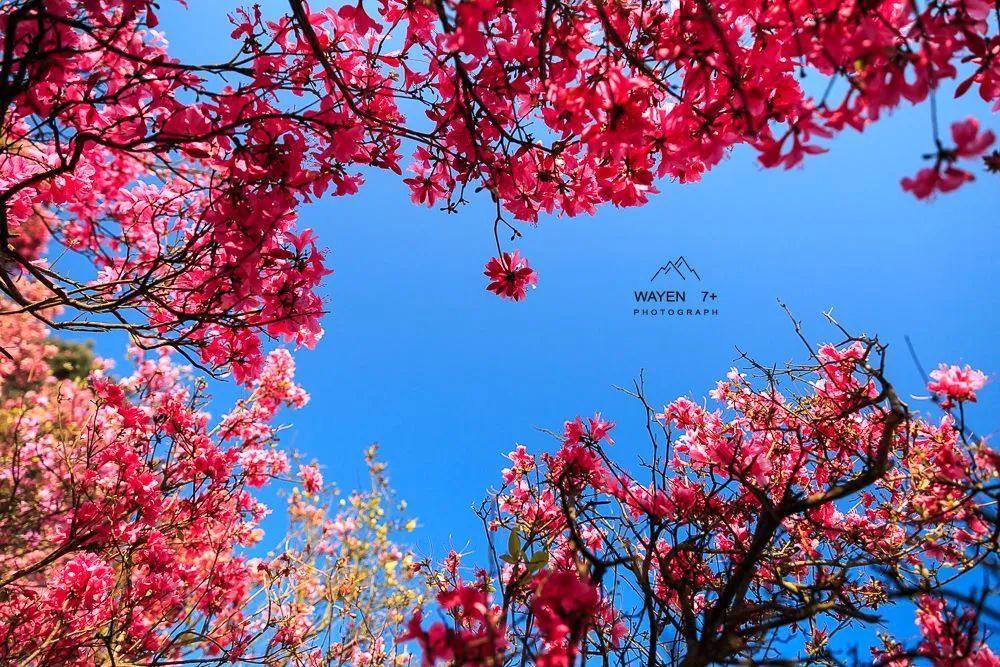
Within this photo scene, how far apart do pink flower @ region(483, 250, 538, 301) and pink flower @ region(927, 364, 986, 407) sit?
Result: 2.14 m

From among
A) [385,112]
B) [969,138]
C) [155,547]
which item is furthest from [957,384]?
[155,547]

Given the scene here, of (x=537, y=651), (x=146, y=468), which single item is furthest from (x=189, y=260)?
(x=146, y=468)

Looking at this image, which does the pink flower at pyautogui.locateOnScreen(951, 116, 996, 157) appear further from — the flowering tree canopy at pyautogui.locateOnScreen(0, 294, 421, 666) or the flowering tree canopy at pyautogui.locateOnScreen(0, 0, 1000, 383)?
the flowering tree canopy at pyautogui.locateOnScreen(0, 294, 421, 666)

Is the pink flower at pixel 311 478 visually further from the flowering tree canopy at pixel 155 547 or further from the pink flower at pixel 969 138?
the pink flower at pixel 969 138

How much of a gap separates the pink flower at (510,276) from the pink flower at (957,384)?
214 centimetres

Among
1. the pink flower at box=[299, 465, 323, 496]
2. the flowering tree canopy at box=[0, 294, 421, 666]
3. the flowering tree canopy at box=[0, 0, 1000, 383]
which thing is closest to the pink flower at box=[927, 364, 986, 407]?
the flowering tree canopy at box=[0, 0, 1000, 383]

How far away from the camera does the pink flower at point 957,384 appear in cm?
254

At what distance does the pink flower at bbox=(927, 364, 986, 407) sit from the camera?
254 centimetres

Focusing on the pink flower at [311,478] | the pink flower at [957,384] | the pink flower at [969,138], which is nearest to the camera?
the pink flower at [969,138]

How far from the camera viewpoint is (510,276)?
2830 millimetres

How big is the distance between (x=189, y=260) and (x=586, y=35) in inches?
82.1

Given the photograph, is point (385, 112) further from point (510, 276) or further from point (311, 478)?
point (311, 478)

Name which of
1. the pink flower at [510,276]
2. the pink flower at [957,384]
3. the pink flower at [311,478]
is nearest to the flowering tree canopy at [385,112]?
the pink flower at [510,276]

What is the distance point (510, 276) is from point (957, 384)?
94.0 inches
